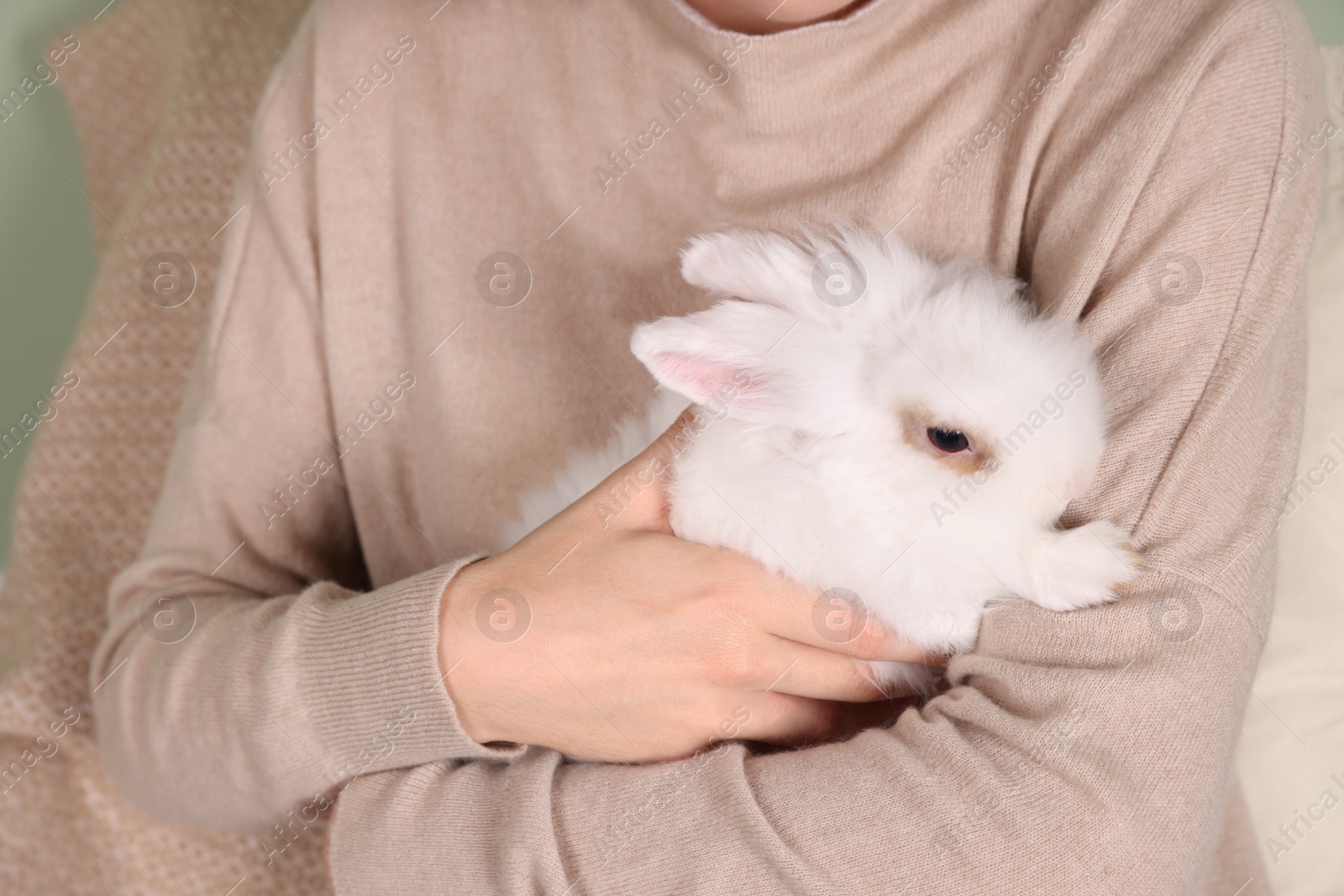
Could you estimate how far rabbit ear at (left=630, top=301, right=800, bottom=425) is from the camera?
979 millimetres

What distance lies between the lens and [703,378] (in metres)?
1.02

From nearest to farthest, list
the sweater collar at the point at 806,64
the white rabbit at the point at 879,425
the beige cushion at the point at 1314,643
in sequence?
the white rabbit at the point at 879,425, the sweater collar at the point at 806,64, the beige cushion at the point at 1314,643

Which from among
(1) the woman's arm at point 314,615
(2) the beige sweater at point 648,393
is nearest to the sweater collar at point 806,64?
(2) the beige sweater at point 648,393

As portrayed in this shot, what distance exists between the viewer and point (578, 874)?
3.08ft

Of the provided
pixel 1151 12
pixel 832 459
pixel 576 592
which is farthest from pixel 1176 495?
pixel 576 592

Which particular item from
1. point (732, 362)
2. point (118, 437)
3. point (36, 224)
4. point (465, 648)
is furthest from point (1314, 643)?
point (36, 224)

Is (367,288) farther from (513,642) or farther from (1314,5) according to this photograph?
(1314,5)

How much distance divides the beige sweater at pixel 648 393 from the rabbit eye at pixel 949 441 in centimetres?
13

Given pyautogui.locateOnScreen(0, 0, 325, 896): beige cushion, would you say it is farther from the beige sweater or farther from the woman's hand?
the woman's hand

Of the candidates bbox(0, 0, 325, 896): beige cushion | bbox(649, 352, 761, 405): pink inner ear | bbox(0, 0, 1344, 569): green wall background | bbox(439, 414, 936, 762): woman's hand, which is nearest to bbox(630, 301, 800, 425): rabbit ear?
bbox(649, 352, 761, 405): pink inner ear

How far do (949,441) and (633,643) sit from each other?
39 cm

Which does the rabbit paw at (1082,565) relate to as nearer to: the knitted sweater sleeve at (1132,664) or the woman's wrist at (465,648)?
the knitted sweater sleeve at (1132,664)

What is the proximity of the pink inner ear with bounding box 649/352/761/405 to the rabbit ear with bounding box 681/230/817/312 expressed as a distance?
0.28 feet

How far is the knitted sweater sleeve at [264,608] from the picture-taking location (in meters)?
1.10
